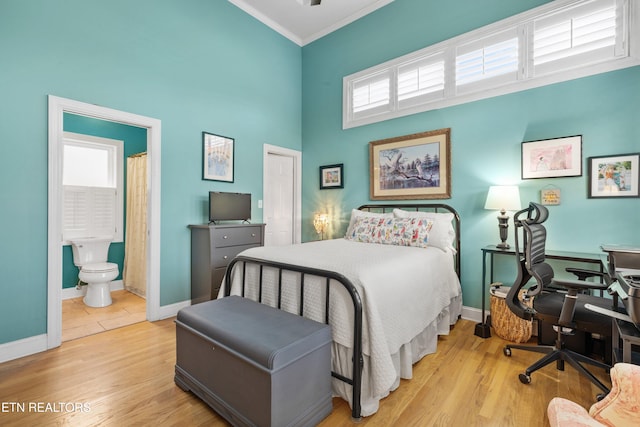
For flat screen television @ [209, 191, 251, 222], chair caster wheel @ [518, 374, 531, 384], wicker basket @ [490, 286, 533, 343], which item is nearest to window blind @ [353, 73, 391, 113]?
flat screen television @ [209, 191, 251, 222]

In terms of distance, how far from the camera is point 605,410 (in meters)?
1.26

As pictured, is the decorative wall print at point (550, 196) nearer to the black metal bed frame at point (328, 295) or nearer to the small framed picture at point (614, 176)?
the small framed picture at point (614, 176)

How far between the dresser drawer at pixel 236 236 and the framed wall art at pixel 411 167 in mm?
1633

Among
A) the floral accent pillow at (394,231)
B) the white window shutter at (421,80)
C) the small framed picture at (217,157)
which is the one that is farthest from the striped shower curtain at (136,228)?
the white window shutter at (421,80)

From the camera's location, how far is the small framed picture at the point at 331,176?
436 cm

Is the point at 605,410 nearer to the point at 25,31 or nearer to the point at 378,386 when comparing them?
the point at 378,386

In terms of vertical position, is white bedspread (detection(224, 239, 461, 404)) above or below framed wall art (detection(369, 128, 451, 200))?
below

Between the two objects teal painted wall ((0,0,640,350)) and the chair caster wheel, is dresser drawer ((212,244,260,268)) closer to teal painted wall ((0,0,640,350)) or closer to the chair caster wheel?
teal painted wall ((0,0,640,350))

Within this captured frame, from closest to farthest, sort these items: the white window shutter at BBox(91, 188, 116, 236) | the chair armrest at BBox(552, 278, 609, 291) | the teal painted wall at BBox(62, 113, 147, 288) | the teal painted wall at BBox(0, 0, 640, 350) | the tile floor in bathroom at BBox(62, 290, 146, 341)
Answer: the chair armrest at BBox(552, 278, 609, 291) → the teal painted wall at BBox(0, 0, 640, 350) → the tile floor in bathroom at BBox(62, 290, 146, 341) → the teal painted wall at BBox(62, 113, 147, 288) → the white window shutter at BBox(91, 188, 116, 236)

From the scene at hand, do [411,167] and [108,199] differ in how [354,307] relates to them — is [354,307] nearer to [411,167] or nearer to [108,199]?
[411,167]

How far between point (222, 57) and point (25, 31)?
1866 millimetres

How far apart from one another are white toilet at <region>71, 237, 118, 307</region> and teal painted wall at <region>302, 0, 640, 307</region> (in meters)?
2.74

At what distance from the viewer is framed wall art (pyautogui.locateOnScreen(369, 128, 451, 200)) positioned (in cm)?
340

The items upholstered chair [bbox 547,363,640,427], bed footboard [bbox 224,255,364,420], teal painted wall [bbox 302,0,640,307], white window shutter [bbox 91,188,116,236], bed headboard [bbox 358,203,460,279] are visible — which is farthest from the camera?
white window shutter [bbox 91,188,116,236]
